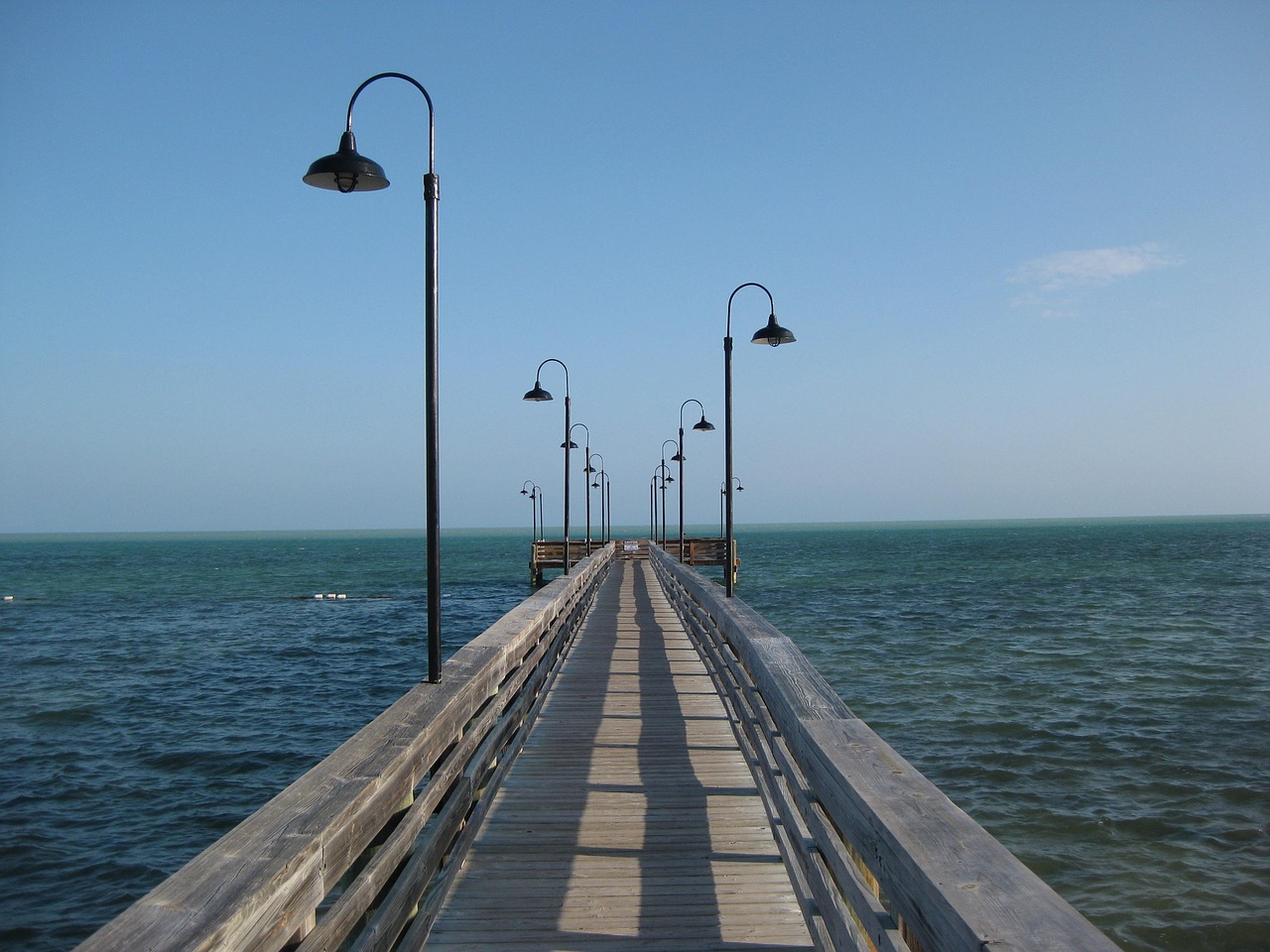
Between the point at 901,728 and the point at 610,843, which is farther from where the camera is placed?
the point at 901,728

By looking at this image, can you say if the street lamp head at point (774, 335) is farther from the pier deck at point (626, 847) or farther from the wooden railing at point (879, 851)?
the wooden railing at point (879, 851)

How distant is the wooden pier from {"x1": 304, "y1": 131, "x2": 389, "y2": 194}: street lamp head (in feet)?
11.2

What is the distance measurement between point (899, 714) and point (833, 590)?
3298 cm

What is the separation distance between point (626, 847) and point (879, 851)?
2613mm

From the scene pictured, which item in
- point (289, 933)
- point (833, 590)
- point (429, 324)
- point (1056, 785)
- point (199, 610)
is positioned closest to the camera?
point (289, 933)

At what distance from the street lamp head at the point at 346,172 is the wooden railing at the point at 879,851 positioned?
430 centimetres

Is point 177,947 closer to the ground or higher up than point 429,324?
closer to the ground

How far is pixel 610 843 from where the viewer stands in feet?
17.3

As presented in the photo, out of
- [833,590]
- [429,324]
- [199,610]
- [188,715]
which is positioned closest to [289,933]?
[429,324]

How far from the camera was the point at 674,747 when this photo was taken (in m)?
7.53

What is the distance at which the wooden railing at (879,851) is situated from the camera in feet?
7.22

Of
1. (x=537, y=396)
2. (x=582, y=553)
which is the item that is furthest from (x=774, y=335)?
(x=582, y=553)

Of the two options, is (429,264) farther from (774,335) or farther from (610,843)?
(774,335)

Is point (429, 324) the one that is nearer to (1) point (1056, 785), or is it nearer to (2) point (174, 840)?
(2) point (174, 840)
